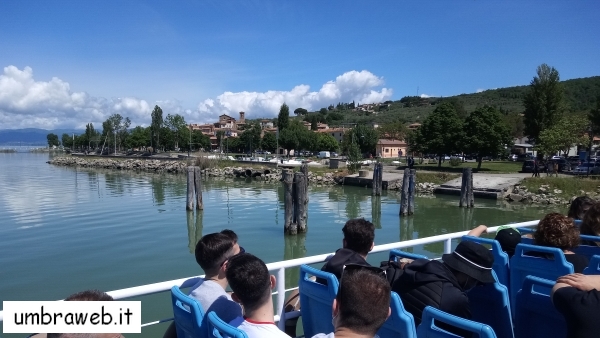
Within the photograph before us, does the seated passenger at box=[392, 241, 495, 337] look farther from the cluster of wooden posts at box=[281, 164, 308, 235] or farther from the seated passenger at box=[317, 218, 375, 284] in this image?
the cluster of wooden posts at box=[281, 164, 308, 235]

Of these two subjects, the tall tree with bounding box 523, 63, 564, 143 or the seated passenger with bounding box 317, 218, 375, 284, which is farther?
the tall tree with bounding box 523, 63, 564, 143

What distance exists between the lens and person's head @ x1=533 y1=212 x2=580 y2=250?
3.26 meters

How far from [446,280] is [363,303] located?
91 cm

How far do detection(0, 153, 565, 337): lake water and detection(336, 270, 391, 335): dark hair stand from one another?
6381 mm

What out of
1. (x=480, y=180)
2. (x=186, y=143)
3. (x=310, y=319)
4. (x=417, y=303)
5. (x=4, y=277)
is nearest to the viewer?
(x=417, y=303)

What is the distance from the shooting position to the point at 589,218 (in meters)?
3.94

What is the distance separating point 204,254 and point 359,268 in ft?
4.31

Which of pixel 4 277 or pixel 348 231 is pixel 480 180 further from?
pixel 348 231

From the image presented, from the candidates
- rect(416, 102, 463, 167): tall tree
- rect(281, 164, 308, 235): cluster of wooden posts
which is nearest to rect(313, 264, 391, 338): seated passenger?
rect(281, 164, 308, 235): cluster of wooden posts

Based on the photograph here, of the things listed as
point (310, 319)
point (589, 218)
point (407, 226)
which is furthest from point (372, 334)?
point (407, 226)

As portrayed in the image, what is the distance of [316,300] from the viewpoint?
9.11ft

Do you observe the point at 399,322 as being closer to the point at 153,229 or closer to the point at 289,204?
the point at 289,204

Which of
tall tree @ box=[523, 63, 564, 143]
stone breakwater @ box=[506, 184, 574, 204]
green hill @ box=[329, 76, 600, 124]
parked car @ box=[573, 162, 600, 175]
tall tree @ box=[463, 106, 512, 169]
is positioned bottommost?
stone breakwater @ box=[506, 184, 574, 204]

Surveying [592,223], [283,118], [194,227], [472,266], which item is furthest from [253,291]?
[283,118]
